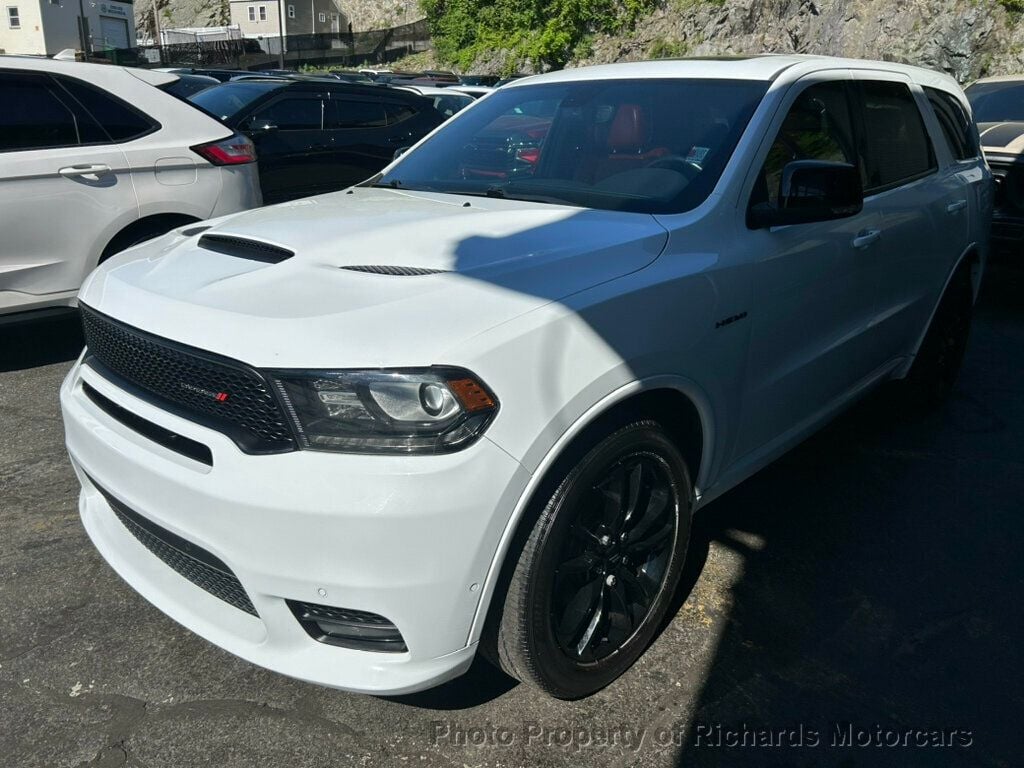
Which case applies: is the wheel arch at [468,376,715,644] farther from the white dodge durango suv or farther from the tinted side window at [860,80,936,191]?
the tinted side window at [860,80,936,191]

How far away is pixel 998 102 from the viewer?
8.42 metres

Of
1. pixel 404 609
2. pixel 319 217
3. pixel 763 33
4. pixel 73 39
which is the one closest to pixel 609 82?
pixel 319 217

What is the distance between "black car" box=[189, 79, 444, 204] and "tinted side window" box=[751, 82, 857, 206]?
5.77 m

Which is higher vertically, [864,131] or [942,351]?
[864,131]

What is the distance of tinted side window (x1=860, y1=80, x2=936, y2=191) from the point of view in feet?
12.3

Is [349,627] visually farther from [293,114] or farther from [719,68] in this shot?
[293,114]

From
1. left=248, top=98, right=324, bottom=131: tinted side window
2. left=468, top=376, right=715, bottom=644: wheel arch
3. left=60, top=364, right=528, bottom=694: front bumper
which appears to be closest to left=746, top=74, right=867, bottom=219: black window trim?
left=468, top=376, right=715, bottom=644: wheel arch

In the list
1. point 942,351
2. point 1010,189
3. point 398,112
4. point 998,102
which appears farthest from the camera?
point 398,112

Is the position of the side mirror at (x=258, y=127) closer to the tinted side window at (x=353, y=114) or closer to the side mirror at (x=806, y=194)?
the tinted side window at (x=353, y=114)

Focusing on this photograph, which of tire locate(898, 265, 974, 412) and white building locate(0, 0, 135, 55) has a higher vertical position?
white building locate(0, 0, 135, 55)

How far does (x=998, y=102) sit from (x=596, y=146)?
272 inches

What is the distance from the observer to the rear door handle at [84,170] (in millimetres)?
4852

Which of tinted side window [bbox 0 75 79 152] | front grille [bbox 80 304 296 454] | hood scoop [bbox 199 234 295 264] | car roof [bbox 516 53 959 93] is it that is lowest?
front grille [bbox 80 304 296 454]

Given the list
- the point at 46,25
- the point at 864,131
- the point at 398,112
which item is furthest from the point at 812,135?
the point at 46,25
